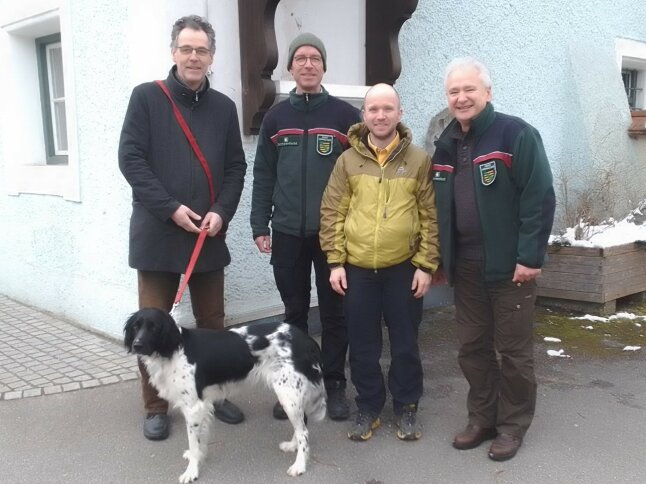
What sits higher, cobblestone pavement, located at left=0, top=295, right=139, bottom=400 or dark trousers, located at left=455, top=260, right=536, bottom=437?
dark trousers, located at left=455, top=260, right=536, bottom=437

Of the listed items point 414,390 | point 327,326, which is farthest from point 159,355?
point 414,390

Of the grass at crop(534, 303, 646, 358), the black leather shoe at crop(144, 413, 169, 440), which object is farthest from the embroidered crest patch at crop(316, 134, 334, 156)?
the grass at crop(534, 303, 646, 358)

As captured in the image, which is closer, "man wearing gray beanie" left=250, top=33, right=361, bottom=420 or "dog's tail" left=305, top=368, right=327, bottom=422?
"dog's tail" left=305, top=368, right=327, bottom=422

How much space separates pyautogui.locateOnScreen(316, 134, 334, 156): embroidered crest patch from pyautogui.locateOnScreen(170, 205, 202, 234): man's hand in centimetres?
81

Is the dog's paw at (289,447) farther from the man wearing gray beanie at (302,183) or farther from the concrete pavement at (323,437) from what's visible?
the man wearing gray beanie at (302,183)

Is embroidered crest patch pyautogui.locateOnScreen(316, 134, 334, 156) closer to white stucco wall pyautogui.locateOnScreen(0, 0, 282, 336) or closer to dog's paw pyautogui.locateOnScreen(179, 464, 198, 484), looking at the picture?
white stucco wall pyautogui.locateOnScreen(0, 0, 282, 336)

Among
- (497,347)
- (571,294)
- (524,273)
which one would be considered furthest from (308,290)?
(571,294)

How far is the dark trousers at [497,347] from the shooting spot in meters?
3.14

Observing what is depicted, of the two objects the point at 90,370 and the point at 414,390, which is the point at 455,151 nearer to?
the point at 414,390

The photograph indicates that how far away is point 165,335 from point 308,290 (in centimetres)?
110

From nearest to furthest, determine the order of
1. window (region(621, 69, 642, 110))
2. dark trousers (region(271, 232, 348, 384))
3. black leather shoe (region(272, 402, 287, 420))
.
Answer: dark trousers (region(271, 232, 348, 384))
black leather shoe (region(272, 402, 287, 420))
window (region(621, 69, 642, 110))

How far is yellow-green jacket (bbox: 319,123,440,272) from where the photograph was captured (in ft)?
10.6

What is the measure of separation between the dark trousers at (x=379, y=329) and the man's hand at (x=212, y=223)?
78cm

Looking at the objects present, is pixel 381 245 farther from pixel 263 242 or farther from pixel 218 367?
pixel 218 367
